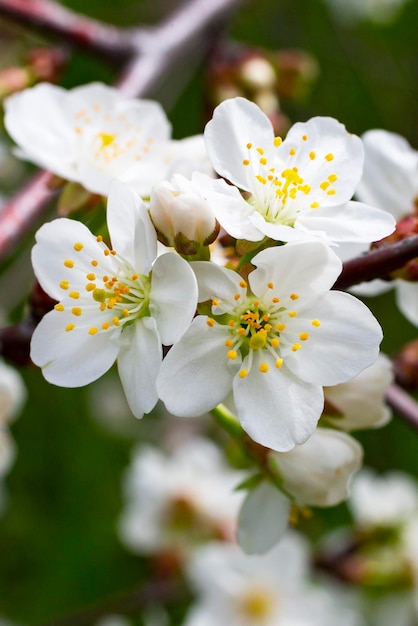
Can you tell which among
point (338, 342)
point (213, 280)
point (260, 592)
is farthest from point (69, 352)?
point (260, 592)

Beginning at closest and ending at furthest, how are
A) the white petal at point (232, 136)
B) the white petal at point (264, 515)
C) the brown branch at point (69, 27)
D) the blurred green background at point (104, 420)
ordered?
the white petal at point (232, 136)
the white petal at point (264, 515)
the brown branch at point (69, 27)
the blurred green background at point (104, 420)

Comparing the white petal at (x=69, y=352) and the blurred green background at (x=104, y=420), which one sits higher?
the white petal at (x=69, y=352)

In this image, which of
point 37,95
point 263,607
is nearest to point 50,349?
point 37,95

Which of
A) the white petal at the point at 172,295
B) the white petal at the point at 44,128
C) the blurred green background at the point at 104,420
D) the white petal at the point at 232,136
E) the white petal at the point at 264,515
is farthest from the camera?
the blurred green background at the point at 104,420

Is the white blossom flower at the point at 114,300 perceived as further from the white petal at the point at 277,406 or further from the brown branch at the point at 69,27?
the brown branch at the point at 69,27

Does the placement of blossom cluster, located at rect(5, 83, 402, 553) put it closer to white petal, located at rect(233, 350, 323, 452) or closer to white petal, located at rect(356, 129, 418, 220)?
white petal, located at rect(233, 350, 323, 452)

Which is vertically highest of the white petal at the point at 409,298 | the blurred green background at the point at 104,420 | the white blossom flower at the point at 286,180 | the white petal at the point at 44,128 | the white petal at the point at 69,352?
the white blossom flower at the point at 286,180

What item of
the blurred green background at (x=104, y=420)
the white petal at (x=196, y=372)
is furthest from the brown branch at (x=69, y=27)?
the white petal at (x=196, y=372)

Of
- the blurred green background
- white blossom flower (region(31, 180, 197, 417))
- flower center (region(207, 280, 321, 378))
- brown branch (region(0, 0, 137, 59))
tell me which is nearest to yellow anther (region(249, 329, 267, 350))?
flower center (region(207, 280, 321, 378))
